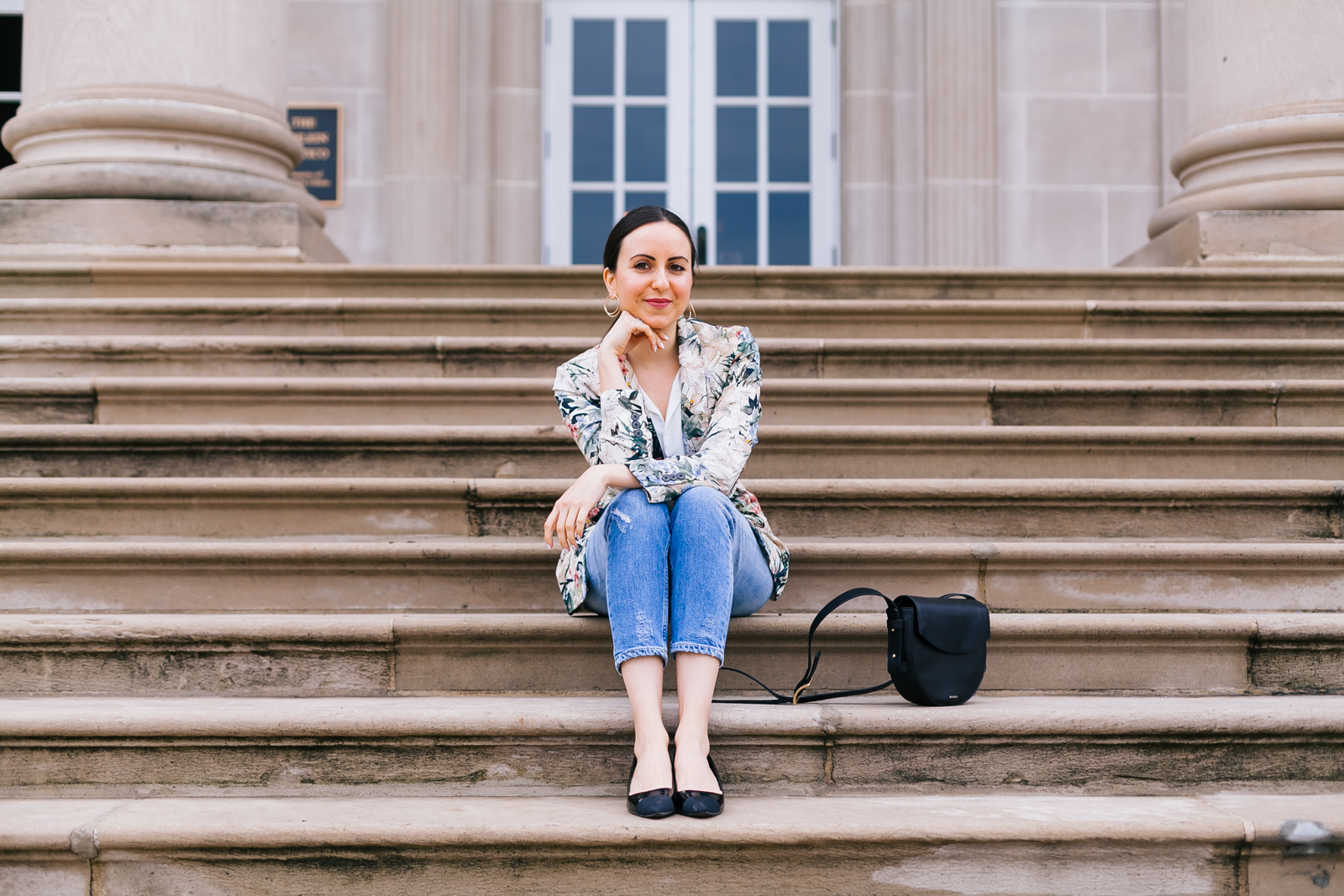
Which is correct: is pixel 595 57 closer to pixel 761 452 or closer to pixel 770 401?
pixel 770 401

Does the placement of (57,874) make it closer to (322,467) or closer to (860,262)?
(322,467)

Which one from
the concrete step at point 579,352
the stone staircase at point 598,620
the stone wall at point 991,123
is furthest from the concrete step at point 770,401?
the stone wall at point 991,123

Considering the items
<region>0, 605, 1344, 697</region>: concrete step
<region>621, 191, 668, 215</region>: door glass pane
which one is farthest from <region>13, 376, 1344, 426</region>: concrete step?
<region>621, 191, 668, 215</region>: door glass pane

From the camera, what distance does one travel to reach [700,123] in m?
7.62

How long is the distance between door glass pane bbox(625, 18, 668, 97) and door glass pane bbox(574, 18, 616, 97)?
0.38 ft

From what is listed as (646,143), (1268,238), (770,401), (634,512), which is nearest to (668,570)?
(634,512)

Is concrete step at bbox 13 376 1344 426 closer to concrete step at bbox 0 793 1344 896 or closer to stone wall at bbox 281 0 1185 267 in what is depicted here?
concrete step at bbox 0 793 1344 896

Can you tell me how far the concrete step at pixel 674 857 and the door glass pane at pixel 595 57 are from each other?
654 centimetres

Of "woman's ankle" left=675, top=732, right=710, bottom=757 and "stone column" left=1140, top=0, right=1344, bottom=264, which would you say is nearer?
"woman's ankle" left=675, top=732, right=710, bottom=757

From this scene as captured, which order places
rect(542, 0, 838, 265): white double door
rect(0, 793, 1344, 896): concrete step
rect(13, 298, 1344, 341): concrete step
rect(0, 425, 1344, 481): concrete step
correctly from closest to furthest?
rect(0, 793, 1344, 896): concrete step
rect(0, 425, 1344, 481): concrete step
rect(13, 298, 1344, 341): concrete step
rect(542, 0, 838, 265): white double door

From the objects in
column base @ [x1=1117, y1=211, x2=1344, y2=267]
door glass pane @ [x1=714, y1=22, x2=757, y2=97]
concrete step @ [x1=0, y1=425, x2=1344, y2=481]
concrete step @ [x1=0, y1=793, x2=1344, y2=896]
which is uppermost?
door glass pane @ [x1=714, y1=22, x2=757, y2=97]

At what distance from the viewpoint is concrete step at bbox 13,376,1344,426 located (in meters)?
3.55

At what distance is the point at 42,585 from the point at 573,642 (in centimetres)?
156

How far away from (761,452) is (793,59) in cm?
522
